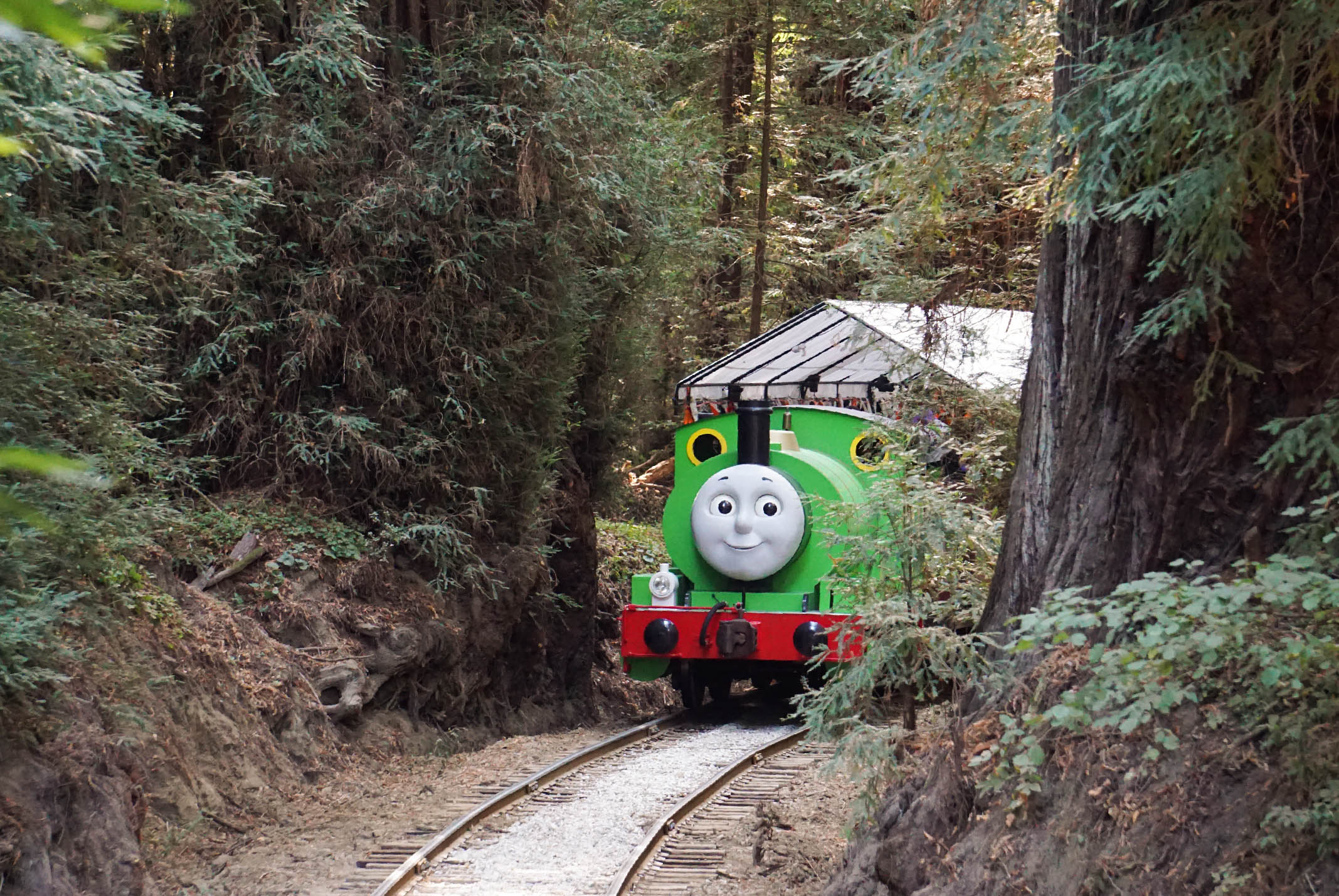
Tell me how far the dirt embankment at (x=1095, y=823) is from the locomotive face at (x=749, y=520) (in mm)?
5479

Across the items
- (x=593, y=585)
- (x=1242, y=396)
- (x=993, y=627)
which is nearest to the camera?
(x=1242, y=396)

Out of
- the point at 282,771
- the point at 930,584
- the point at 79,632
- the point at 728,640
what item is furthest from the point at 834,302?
the point at 79,632

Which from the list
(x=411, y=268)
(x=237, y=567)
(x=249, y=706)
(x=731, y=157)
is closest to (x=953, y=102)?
(x=249, y=706)

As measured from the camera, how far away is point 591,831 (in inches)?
299

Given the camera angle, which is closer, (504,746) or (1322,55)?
(1322,55)

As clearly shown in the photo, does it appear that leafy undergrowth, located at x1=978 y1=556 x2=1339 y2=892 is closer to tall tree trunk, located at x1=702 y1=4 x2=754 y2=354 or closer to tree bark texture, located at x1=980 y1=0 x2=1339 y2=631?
tree bark texture, located at x1=980 y1=0 x2=1339 y2=631

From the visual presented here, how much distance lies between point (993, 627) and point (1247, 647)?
5.98 ft

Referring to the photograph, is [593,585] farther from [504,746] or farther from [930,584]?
[930,584]

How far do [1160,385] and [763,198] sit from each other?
16.0m

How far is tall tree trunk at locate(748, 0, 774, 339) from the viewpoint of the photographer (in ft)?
66.3

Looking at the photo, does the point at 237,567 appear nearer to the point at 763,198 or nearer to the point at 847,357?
the point at 847,357

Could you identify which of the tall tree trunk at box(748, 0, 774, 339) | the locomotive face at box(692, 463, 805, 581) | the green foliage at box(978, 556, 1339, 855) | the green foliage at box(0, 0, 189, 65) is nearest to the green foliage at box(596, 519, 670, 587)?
the tall tree trunk at box(748, 0, 774, 339)

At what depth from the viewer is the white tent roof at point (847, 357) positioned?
9219 millimetres

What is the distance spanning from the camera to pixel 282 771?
8.51 meters
